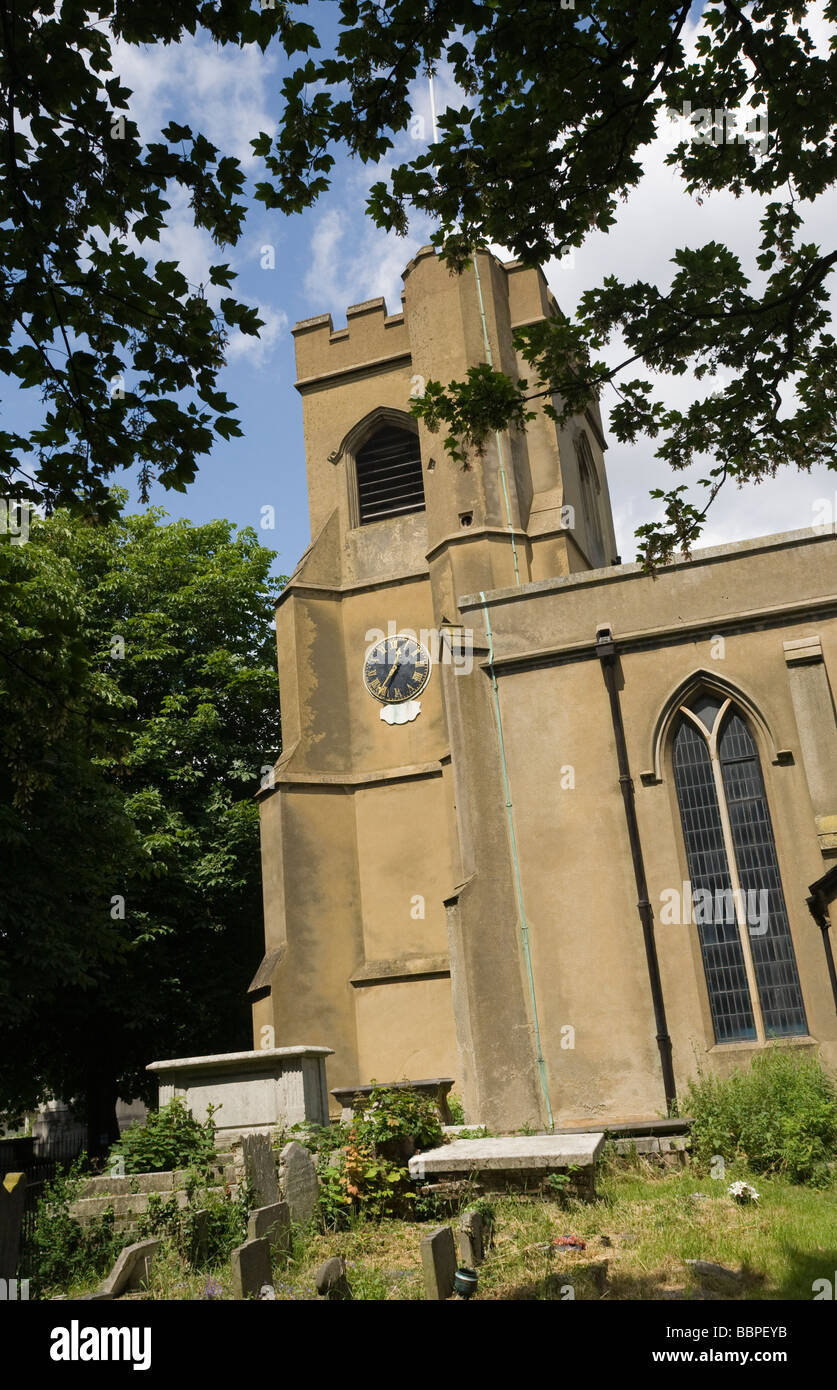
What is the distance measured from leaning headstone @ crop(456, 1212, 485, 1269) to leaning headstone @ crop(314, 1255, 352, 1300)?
47.4 inches

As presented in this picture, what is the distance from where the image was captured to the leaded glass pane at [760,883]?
13852mm

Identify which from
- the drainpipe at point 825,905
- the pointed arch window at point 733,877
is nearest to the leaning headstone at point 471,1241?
the drainpipe at point 825,905

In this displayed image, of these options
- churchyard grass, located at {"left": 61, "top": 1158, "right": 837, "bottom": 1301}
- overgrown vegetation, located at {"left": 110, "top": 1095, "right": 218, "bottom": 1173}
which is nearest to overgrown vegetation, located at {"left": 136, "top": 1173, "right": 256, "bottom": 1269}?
churchyard grass, located at {"left": 61, "top": 1158, "right": 837, "bottom": 1301}

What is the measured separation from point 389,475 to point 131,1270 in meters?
18.1

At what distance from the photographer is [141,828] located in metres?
21.8

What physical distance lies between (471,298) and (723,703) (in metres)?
11.0

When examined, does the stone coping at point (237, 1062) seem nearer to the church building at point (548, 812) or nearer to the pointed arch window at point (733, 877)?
the church building at point (548, 812)

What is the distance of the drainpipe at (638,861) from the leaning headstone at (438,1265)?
8403 millimetres

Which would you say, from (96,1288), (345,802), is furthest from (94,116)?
(345,802)

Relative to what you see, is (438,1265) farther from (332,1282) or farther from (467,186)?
(467,186)


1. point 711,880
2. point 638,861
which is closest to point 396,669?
point 638,861

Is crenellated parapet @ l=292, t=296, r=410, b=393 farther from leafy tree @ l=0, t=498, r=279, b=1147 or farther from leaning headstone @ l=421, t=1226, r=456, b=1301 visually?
leaning headstone @ l=421, t=1226, r=456, b=1301

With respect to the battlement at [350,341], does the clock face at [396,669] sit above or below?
below

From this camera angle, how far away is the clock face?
69.1 feet
